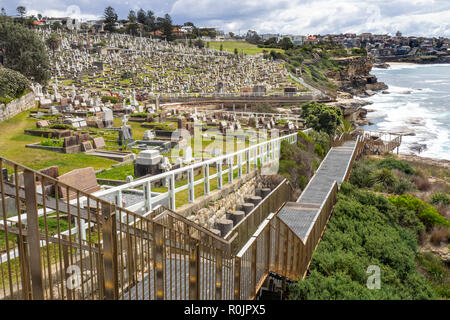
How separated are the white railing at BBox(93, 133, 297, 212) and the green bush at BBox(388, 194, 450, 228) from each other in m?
5.26

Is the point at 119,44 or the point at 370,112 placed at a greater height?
the point at 119,44

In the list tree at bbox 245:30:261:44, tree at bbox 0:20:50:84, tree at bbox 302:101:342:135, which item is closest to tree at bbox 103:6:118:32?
tree at bbox 245:30:261:44

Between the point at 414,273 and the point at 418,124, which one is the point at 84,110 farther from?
the point at 418,124

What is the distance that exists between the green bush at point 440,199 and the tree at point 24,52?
113ft

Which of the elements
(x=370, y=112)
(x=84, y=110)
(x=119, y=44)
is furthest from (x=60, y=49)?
(x=370, y=112)

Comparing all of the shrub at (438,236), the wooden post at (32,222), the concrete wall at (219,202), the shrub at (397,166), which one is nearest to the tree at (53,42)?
the shrub at (397,166)

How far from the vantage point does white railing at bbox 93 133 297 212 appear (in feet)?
21.8

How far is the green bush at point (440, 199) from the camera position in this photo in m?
18.1

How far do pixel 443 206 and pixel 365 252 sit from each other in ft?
31.4

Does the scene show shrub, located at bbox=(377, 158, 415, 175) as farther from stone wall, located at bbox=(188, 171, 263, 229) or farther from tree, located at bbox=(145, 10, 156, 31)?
tree, located at bbox=(145, 10, 156, 31)

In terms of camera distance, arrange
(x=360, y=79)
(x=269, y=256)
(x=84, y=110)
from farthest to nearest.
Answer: (x=360, y=79) < (x=84, y=110) < (x=269, y=256)

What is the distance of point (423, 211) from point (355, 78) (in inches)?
3352

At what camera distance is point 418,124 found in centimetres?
5088
